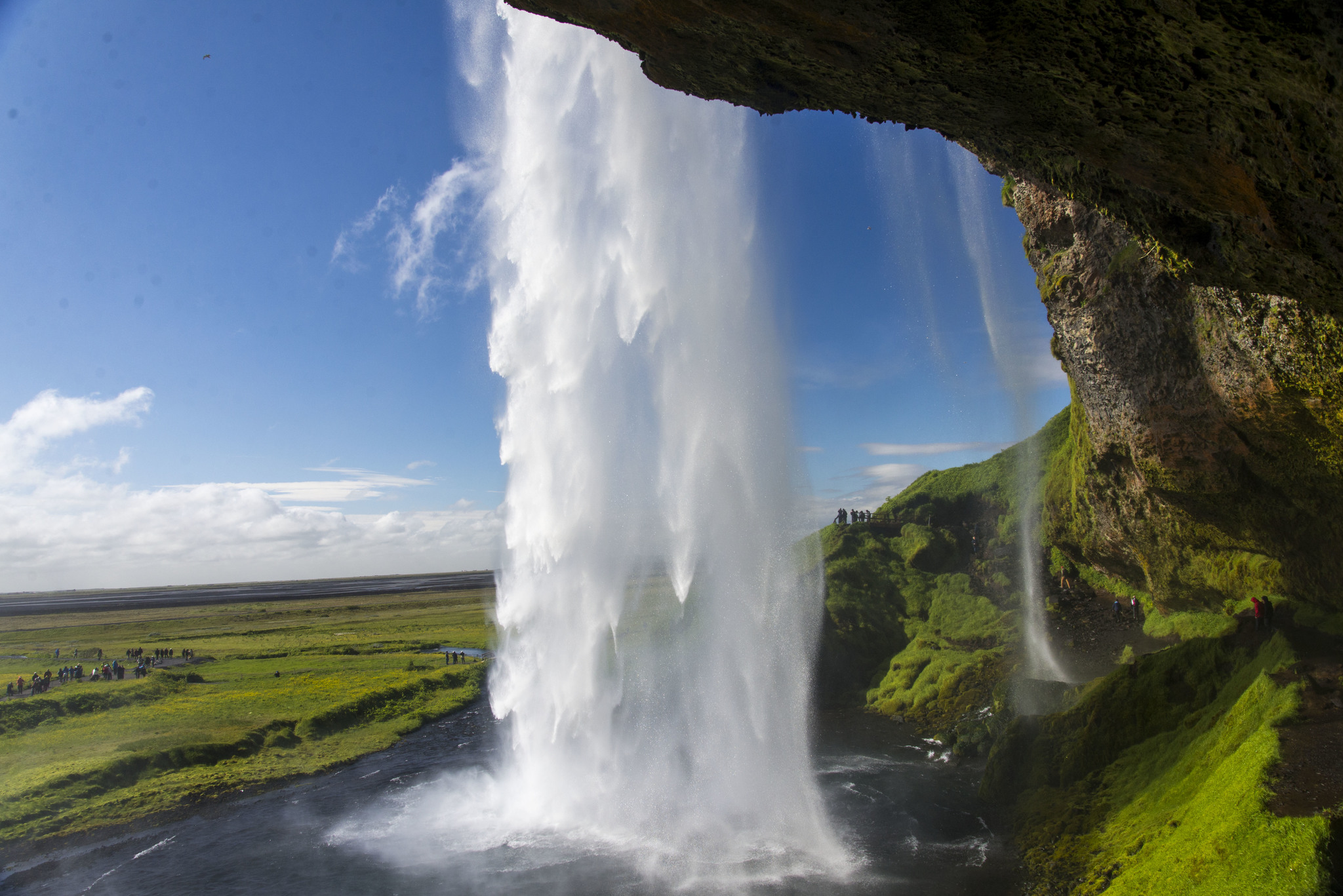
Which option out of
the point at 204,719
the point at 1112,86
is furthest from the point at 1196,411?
the point at 204,719

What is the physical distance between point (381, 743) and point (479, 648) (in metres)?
31.4

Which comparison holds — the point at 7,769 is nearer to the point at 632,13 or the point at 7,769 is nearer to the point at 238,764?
the point at 238,764

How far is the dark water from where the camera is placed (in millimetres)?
16438

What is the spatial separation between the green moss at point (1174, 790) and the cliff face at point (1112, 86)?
9628 millimetres

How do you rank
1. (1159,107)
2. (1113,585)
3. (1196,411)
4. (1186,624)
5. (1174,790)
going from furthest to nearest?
(1113,585) → (1186,624) → (1196,411) → (1174,790) → (1159,107)

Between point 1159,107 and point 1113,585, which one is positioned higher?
point 1159,107

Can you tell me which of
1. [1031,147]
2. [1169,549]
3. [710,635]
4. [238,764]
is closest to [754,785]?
[710,635]

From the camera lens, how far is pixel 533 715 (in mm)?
25500

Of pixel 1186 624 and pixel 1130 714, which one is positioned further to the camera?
pixel 1186 624

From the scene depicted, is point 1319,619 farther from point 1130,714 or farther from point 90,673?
point 90,673

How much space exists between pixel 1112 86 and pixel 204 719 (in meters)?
45.4

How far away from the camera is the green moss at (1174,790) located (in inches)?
433

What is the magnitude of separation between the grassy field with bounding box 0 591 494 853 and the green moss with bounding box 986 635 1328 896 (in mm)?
29818

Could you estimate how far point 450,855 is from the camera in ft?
62.6
